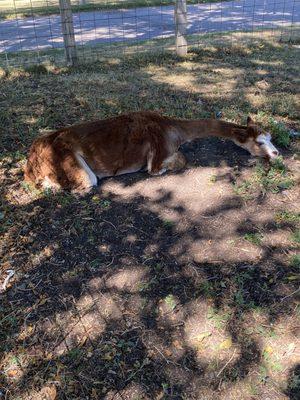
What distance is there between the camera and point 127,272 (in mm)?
3873

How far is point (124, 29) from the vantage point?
44.0 ft

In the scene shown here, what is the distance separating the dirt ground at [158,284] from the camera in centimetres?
311

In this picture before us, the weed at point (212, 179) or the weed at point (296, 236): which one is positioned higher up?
the weed at point (212, 179)

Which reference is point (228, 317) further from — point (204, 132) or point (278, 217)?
point (204, 132)

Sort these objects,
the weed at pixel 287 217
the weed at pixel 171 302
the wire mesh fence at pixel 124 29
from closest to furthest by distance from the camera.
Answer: the weed at pixel 171 302
the weed at pixel 287 217
the wire mesh fence at pixel 124 29

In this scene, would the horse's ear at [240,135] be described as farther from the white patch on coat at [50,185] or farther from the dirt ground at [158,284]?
the white patch on coat at [50,185]

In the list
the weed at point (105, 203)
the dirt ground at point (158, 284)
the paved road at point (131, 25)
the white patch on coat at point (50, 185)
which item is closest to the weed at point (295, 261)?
the dirt ground at point (158, 284)

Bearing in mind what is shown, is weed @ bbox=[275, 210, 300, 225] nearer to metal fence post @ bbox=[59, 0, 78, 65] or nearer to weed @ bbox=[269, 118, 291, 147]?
weed @ bbox=[269, 118, 291, 147]

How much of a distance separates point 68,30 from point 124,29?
217 inches

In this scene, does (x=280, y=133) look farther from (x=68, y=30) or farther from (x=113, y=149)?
(x=68, y=30)

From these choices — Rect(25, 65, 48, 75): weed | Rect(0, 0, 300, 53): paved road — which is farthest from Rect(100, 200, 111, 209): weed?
Rect(0, 0, 300, 53): paved road

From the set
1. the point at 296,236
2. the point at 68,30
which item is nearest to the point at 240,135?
the point at 296,236

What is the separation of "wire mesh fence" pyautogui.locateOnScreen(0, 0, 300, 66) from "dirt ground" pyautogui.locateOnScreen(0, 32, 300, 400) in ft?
13.3

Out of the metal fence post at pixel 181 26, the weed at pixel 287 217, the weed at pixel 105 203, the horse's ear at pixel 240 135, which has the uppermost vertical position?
the metal fence post at pixel 181 26
